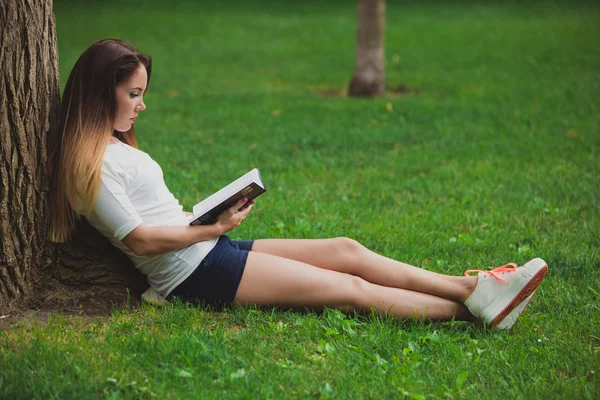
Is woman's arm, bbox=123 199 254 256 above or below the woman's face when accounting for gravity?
below

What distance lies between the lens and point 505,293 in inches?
158

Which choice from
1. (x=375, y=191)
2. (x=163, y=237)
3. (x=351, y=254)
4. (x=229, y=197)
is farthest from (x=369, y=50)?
(x=163, y=237)

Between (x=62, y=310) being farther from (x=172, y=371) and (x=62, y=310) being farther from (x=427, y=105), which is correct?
(x=427, y=105)

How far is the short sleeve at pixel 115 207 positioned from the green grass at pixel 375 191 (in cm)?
55

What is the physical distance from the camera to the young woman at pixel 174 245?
3883 millimetres

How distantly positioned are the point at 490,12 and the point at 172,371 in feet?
55.9

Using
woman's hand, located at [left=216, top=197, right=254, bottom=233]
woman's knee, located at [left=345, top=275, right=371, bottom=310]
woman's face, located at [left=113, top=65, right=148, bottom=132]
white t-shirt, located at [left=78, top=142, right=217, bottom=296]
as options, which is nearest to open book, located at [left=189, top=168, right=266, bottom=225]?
woman's hand, located at [left=216, top=197, right=254, bottom=233]

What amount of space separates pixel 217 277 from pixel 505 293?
1.63m

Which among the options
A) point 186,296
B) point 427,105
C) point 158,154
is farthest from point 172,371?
point 427,105

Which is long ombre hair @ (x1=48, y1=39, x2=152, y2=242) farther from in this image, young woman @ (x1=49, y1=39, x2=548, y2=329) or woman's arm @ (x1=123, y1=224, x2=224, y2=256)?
woman's arm @ (x1=123, y1=224, x2=224, y2=256)

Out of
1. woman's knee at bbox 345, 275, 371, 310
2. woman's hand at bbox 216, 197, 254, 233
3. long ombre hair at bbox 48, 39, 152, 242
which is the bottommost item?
woman's knee at bbox 345, 275, 371, 310

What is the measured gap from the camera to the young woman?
12.7ft

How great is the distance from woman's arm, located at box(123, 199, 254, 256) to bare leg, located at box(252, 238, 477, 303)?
17.9 inches

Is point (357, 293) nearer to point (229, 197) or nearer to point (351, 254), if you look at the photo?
point (351, 254)
